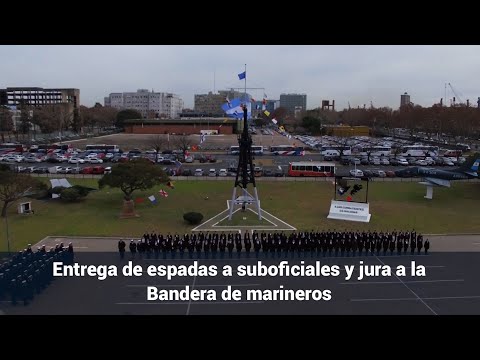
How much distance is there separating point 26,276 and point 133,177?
11889 millimetres

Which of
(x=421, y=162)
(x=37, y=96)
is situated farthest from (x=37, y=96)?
(x=421, y=162)

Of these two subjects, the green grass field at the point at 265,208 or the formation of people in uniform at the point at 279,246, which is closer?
the formation of people in uniform at the point at 279,246

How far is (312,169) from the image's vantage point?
1495 inches

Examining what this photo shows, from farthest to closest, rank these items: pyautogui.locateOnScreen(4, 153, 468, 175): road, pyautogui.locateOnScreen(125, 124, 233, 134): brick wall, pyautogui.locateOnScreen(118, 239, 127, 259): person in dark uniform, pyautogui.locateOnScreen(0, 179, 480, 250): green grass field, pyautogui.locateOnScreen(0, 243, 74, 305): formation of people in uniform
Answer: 1. pyautogui.locateOnScreen(125, 124, 233, 134): brick wall
2. pyautogui.locateOnScreen(4, 153, 468, 175): road
3. pyautogui.locateOnScreen(0, 179, 480, 250): green grass field
4. pyautogui.locateOnScreen(118, 239, 127, 259): person in dark uniform
5. pyautogui.locateOnScreen(0, 243, 74, 305): formation of people in uniform

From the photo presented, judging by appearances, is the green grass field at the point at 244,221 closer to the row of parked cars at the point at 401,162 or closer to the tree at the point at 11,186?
the tree at the point at 11,186

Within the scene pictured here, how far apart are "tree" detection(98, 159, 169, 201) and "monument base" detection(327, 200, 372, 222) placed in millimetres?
9917

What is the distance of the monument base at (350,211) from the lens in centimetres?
2305

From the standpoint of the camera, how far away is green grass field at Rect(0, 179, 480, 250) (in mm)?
21625

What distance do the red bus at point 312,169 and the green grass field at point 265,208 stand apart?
3.67 m

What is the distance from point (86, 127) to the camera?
10506 cm

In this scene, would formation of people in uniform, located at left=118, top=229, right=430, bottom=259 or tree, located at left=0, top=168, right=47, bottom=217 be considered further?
tree, located at left=0, top=168, right=47, bottom=217

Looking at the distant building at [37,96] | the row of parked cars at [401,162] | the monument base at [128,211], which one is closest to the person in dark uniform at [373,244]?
the monument base at [128,211]

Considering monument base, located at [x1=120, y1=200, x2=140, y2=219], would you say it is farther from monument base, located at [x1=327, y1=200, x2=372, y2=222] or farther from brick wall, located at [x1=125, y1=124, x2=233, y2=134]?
brick wall, located at [x1=125, y1=124, x2=233, y2=134]

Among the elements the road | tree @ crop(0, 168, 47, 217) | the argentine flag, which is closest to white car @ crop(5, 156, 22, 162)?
the road
